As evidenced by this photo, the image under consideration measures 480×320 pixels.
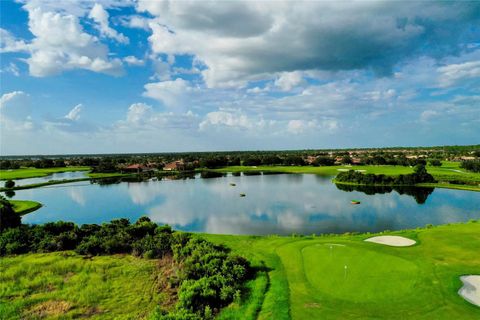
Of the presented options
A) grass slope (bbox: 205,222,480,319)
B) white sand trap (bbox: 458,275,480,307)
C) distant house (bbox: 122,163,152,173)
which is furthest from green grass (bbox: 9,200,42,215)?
distant house (bbox: 122,163,152,173)

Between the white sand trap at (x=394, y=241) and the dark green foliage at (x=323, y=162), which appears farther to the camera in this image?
the dark green foliage at (x=323, y=162)

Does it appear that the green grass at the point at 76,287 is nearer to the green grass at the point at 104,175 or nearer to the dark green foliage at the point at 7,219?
the dark green foliage at the point at 7,219

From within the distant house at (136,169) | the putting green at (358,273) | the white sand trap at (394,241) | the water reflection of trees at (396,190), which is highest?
the distant house at (136,169)

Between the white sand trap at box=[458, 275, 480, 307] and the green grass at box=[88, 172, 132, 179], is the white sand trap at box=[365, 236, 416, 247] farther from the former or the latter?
the green grass at box=[88, 172, 132, 179]

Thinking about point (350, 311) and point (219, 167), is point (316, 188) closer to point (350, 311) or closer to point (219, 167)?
point (350, 311)

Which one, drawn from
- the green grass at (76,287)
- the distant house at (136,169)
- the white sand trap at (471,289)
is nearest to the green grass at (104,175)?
the distant house at (136,169)

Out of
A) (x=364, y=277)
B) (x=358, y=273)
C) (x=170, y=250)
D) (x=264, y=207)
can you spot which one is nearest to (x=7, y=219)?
(x=170, y=250)

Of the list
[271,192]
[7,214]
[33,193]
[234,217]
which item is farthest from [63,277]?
[33,193]
